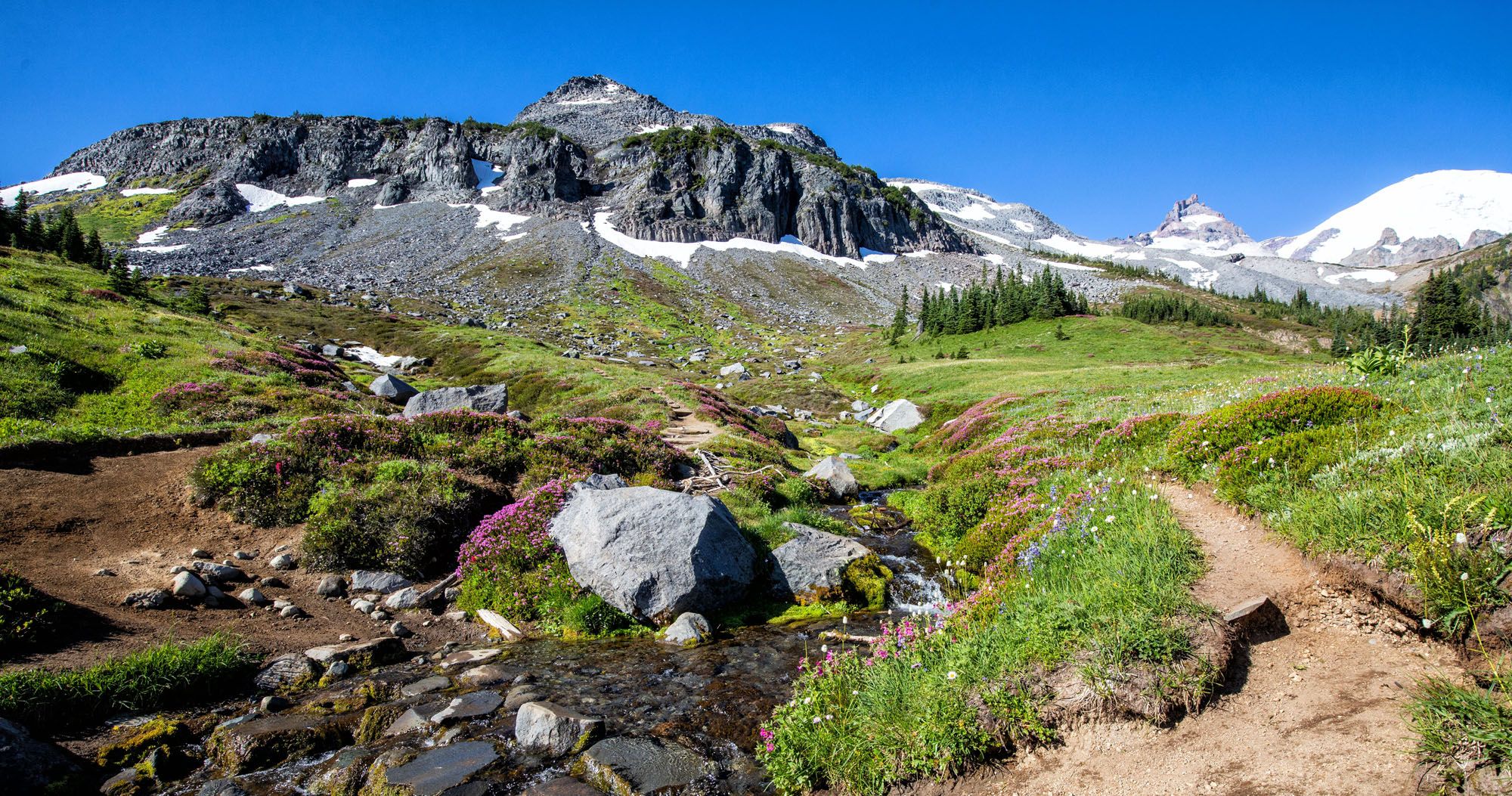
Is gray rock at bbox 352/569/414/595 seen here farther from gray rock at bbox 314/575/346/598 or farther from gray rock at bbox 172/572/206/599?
gray rock at bbox 172/572/206/599

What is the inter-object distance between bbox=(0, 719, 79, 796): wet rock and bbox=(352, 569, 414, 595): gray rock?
6.06 meters

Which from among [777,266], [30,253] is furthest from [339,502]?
[777,266]

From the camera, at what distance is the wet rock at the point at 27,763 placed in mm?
6332

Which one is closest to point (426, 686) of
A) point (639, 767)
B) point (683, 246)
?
point (639, 767)

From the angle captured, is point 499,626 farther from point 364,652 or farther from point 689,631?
point 689,631

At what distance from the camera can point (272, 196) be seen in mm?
175125

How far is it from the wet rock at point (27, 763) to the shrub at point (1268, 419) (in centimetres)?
1751

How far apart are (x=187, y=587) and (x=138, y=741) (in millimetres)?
4651

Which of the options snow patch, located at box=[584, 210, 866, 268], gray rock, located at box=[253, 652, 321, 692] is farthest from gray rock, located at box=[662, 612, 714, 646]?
snow patch, located at box=[584, 210, 866, 268]

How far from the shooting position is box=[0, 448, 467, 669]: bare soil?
9664mm

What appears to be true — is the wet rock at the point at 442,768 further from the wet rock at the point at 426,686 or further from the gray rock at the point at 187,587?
the gray rock at the point at 187,587

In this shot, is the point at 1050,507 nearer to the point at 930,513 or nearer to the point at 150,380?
the point at 930,513

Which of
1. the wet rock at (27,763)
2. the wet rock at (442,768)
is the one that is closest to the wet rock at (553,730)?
the wet rock at (442,768)

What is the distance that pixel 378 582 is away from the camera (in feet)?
43.3
